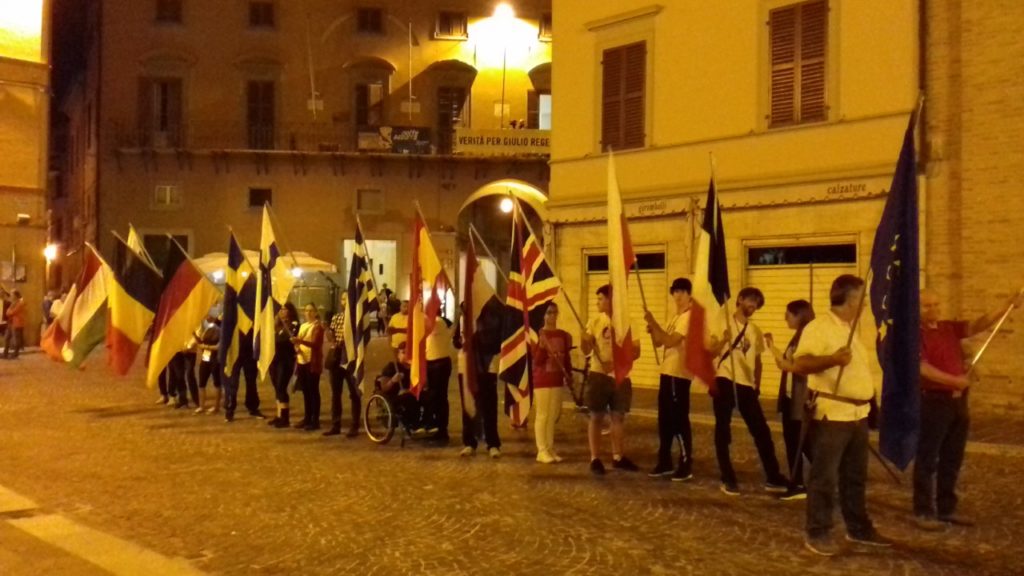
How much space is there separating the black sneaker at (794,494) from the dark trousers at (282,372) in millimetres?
7012

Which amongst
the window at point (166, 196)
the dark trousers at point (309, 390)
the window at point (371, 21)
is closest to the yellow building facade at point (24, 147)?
the window at point (166, 196)

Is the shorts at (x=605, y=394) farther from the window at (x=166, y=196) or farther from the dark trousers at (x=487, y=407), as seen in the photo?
the window at (x=166, y=196)

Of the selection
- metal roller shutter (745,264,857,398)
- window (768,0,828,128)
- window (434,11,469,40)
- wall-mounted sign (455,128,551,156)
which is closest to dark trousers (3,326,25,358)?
wall-mounted sign (455,128,551,156)

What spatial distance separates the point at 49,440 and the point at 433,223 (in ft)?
77.7

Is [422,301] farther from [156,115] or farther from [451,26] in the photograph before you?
[156,115]

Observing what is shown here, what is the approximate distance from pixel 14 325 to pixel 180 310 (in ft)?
43.8

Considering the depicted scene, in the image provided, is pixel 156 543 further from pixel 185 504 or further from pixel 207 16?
pixel 207 16

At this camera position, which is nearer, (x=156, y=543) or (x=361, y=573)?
(x=361, y=573)

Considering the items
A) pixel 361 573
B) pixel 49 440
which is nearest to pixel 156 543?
pixel 361 573

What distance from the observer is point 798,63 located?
53.3ft

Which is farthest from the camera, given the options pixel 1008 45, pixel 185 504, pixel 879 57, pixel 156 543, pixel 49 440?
pixel 879 57

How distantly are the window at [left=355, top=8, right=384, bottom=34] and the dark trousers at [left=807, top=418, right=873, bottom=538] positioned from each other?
30941 mm

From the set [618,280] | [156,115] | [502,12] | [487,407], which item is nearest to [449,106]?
[502,12]

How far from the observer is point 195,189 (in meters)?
34.7
